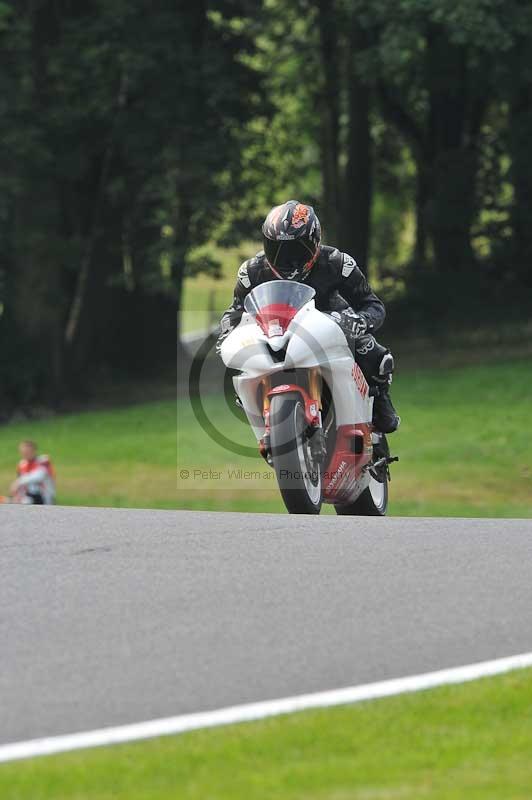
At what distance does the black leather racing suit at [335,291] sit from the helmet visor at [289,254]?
0.43 ft

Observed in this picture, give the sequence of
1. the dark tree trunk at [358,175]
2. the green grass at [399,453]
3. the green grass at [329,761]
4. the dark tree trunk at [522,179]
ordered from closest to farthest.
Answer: the green grass at [329,761] < the green grass at [399,453] < the dark tree trunk at [522,179] < the dark tree trunk at [358,175]

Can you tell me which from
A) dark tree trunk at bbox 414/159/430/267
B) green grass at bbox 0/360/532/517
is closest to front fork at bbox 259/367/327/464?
green grass at bbox 0/360/532/517

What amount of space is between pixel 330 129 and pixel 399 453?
39.2ft

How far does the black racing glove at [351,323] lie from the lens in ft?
31.4

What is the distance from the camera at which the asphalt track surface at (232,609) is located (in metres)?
5.43

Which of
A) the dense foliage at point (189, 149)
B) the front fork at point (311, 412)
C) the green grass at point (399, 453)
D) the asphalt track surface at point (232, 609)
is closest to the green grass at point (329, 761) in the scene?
the asphalt track surface at point (232, 609)

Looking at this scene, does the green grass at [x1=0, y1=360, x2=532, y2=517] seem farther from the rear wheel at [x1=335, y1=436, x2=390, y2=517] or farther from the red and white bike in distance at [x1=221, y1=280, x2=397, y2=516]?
the red and white bike in distance at [x1=221, y1=280, x2=397, y2=516]

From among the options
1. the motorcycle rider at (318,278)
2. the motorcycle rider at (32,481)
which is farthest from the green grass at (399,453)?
the motorcycle rider at (318,278)

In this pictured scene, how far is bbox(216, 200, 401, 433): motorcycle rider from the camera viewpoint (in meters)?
9.46

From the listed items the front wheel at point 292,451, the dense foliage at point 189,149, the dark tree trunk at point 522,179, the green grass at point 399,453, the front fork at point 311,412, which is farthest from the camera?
the dark tree trunk at point 522,179

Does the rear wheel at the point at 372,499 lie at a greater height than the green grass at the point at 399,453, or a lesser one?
greater

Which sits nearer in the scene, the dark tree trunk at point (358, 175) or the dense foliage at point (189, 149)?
the dense foliage at point (189, 149)

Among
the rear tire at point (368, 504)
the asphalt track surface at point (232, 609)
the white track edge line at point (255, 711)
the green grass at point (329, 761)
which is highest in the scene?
the green grass at point (329, 761)

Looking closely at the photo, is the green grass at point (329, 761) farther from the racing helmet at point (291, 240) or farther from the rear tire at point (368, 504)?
the rear tire at point (368, 504)
